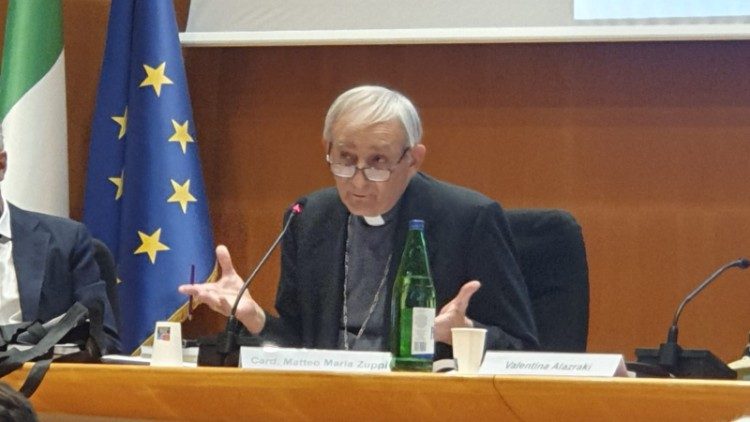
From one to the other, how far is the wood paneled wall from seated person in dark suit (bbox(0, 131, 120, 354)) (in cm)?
148

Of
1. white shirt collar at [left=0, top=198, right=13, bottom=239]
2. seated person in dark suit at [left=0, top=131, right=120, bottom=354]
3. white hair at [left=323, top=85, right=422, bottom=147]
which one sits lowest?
seated person in dark suit at [left=0, top=131, right=120, bottom=354]

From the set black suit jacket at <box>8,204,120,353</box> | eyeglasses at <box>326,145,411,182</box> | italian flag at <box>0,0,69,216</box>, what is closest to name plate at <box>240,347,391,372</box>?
eyeglasses at <box>326,145,411,182</box>

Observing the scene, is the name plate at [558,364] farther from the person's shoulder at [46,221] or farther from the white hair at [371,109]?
the person's shoulder at [46,221]

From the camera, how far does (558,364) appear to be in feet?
5.90

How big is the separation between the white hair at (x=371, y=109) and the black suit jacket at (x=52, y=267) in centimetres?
78

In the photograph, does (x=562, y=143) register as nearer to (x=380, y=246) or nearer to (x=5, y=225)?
(x=380, y=246)

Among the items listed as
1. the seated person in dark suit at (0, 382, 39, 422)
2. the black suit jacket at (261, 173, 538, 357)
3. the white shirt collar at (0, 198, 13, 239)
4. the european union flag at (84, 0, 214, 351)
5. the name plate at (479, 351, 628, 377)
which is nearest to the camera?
the seated person in dark suit at (0, 382, 39, 422)

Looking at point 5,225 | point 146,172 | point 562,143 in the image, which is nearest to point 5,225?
point 5,225

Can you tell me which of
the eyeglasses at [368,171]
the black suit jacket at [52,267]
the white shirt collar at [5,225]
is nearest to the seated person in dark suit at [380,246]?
the eyeglasses at [368,171]

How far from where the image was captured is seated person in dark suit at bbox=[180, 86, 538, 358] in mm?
2721

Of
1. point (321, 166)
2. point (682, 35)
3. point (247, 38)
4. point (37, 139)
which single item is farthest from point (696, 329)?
point (37, 139)

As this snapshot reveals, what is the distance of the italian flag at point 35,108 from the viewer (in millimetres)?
4121

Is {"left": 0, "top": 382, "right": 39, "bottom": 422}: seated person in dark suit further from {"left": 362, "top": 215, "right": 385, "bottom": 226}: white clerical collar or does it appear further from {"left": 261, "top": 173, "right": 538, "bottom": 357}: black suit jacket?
{"left": 362, "top": 215, "right": 385, "bottom": 226}: white clerical collar

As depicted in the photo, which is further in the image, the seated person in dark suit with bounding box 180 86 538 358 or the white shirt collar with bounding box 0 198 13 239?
the white shirt collar with bounding box 0 198 13 239
